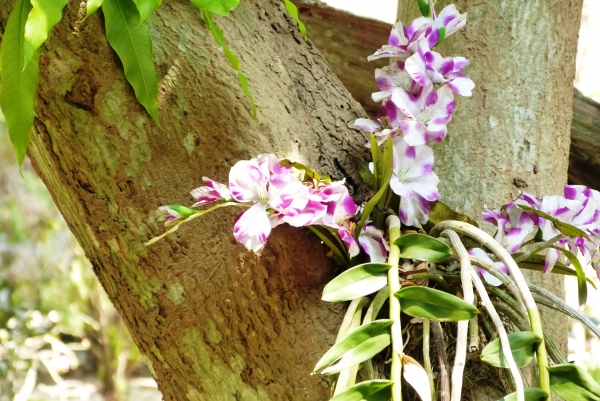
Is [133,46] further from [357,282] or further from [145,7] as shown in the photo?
[357,282]

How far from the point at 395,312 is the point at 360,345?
1.6 inches

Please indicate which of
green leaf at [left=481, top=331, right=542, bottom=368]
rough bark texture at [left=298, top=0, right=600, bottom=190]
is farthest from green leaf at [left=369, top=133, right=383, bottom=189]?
rough bark texture at [left=298, top=0, right=600, bottom=190]

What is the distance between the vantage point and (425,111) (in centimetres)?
65

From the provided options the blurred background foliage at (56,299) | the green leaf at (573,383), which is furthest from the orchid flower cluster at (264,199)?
the blurred background foliage at (56,299)

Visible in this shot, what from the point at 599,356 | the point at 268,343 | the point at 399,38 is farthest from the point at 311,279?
the point at 599,356

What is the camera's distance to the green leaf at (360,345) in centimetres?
49

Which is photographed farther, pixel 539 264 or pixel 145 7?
pixel 539 264

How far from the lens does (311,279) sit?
614 millimetres

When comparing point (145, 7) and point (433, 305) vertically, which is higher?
point (145, 7)

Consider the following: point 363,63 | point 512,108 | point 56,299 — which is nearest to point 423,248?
point 512,108

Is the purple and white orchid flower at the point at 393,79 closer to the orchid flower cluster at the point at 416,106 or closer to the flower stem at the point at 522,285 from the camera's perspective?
the orchid flower cluster at the point at 416,106

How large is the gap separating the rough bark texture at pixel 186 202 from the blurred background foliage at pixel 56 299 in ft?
8.10

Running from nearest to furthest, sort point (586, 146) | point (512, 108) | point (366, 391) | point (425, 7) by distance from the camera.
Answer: point (366, 391), point (425, 7), point (512, 108), point (586, 146)

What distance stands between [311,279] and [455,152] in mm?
298
